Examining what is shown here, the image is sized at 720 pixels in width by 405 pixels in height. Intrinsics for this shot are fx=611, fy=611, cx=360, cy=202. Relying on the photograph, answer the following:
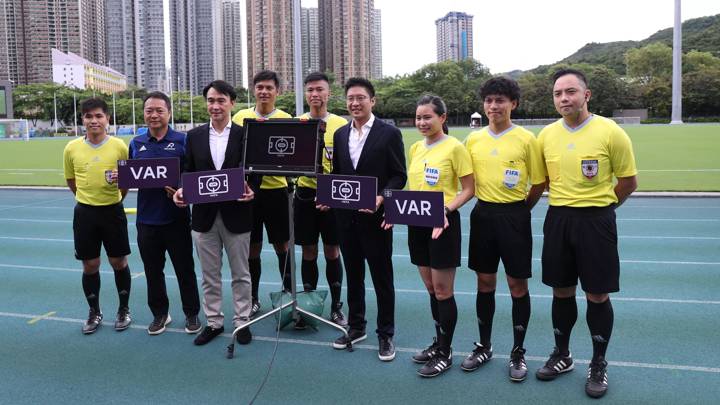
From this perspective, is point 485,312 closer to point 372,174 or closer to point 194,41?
point 372,174

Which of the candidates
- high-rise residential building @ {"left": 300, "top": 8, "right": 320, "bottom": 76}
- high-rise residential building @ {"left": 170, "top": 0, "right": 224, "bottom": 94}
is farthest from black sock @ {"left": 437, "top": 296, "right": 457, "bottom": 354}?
high-rise residential building @ {"left": 170, "top": 0, "right": 224, "bottom": 94}

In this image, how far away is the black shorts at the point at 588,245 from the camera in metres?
3.45

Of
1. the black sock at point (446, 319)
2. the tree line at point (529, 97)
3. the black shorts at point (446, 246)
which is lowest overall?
the black sock at point (446, 319)

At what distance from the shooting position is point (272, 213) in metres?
5.04

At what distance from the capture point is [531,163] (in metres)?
3.67

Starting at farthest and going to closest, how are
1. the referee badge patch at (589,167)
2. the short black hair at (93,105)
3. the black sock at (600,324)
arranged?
the short black hair at (93,105) < the black sock at (600,324) < the referee badge patch at (589,167)

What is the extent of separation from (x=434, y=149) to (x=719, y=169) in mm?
14783

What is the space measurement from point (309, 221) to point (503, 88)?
1978 mm

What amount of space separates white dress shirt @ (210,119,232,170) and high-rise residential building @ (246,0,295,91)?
31747mm

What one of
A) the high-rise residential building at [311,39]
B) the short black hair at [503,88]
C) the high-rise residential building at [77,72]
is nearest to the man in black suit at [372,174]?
the short black hair at [503,88]

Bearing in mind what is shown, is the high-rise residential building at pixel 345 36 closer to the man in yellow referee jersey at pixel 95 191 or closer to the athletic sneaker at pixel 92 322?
the man in yellow referee jersey at pixel 95 191

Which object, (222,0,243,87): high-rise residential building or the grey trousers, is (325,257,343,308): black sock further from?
(222,0,243,87): high-rise residential building

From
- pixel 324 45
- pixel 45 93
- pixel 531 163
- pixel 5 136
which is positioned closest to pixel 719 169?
pixel 531 163

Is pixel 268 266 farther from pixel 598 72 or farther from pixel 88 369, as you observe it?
pixel 598 72
